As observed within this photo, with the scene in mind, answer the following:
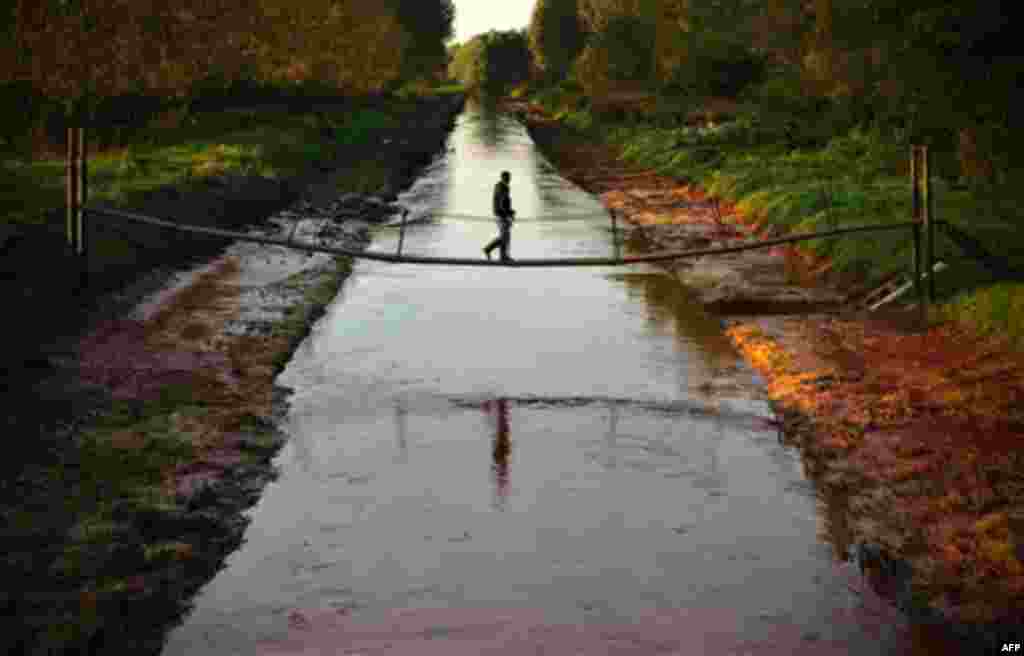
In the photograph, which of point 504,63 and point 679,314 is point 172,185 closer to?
point 679,314

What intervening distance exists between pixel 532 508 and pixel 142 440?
4489 millimetres

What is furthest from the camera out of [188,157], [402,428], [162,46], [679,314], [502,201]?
[188,157]

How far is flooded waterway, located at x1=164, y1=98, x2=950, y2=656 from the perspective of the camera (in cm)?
1040

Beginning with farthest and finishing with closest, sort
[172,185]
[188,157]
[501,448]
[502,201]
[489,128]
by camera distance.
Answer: [489,128] → [188,157] → [172,185] → [502,201] → [501,448]

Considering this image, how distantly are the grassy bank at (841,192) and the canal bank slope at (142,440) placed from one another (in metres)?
10.3

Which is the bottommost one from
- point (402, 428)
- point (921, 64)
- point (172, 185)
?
point (402, 428)

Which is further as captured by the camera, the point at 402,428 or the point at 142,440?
the point at 402,428

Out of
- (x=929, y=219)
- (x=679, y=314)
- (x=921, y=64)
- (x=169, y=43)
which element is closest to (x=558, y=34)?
(x=169, y=43)

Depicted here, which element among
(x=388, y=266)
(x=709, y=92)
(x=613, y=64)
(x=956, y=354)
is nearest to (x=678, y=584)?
(x=956, y=354)

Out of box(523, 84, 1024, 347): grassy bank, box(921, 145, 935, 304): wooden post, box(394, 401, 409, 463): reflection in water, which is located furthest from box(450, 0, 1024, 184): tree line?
box(394, 401, 409, 463): reflection in water

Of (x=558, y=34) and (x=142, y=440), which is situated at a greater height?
(x=558, y=34)

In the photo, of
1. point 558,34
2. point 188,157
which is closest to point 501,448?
point 188,157

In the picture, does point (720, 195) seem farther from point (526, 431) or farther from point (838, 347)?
point (526, 431)

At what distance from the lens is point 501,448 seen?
1552 centimetres
